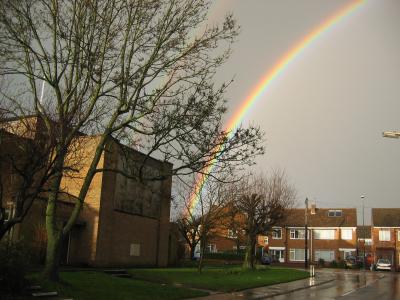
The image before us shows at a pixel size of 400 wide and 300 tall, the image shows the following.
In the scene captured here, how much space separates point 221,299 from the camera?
19109 millimetres

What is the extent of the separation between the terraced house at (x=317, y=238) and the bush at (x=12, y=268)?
67328mm

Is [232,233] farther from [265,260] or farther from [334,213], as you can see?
[334,213]

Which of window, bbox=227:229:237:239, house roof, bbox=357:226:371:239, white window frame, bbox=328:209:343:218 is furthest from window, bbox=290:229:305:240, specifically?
window, bbox=227:229:237:239

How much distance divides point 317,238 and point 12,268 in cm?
7279

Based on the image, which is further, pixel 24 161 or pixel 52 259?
pixel 52 259

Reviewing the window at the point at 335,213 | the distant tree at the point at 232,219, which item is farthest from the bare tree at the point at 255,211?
the window at the point at 335,213

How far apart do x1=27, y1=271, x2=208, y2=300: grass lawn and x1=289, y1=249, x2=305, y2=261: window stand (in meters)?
63.2

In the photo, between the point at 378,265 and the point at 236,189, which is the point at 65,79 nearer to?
the point at 236,189

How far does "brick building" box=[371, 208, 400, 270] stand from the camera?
75.1 m

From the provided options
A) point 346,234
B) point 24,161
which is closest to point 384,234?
point 346,234

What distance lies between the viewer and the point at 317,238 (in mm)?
81438

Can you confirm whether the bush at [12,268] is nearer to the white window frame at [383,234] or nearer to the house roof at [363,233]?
the white window frame at [383,234]

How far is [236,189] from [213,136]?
23157 millimetres

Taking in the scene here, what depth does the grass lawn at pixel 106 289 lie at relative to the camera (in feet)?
53.3
